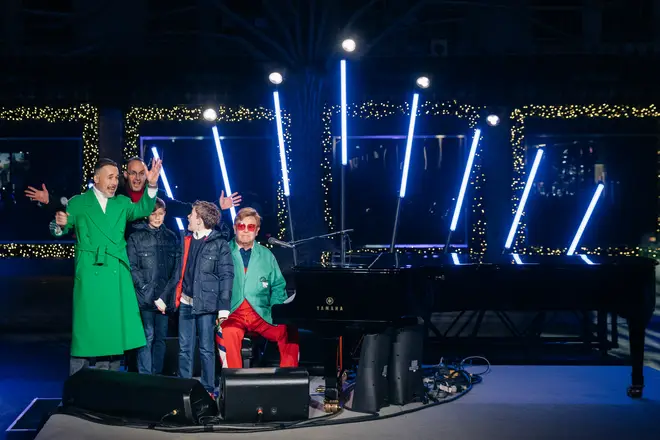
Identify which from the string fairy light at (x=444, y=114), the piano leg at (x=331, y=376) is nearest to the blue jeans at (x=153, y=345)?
the piano leg at (x=331, y=376)

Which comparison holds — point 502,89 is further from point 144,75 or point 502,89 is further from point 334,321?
point 334,321

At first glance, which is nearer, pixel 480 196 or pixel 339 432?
pixel 339 432

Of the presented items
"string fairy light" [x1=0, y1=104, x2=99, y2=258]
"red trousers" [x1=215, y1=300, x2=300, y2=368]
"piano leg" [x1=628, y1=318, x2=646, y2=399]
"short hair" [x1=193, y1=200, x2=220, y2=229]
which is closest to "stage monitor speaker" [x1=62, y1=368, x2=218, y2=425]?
"red trousers" [x1=215, y1=300, x2=300, y2=368]

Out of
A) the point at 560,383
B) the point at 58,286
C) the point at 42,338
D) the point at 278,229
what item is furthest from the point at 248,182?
the point at 560,383

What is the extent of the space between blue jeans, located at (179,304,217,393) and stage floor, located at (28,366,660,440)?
1.06 meters

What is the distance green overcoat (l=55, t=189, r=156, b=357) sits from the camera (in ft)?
22.5

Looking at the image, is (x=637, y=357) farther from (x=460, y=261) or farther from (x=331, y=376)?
(x=331, y=376)

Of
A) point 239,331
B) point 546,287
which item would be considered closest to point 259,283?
point 239,331

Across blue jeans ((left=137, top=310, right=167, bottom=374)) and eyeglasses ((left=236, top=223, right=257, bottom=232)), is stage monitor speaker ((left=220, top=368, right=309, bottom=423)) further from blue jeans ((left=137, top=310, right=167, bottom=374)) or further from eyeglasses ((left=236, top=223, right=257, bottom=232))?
eyeglasses ((left=236, top=223, right=257, bottom=232))

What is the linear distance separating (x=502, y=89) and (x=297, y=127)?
13.7 ft

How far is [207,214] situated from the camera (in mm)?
7668

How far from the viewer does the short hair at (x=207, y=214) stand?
302 inches

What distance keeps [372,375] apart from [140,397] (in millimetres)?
1798

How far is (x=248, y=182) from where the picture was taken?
16.6 m
